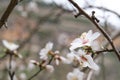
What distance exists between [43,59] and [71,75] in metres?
0.15

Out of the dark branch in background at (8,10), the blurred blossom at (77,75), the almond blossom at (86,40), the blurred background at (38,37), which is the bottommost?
the blurred background at (38,37)

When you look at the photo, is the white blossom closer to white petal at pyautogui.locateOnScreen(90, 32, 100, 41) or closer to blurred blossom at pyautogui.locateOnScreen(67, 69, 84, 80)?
white petal at pyautogui.locateOnScreen(90, 32, 100, 41)

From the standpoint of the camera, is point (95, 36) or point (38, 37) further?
point (38, 37)

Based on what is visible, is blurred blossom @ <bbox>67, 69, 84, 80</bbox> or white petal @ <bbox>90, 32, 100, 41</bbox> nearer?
white petal @ <bbox>90, 32, 100, 41</bbox>

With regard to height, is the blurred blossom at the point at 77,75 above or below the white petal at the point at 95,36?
below

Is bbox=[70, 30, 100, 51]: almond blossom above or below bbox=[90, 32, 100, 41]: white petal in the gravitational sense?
below

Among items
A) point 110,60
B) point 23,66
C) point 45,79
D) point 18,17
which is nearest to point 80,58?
point 45,79

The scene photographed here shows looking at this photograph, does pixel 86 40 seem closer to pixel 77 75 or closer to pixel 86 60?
pixel 86 60

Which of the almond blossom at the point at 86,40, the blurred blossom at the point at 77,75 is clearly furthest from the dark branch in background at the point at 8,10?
the blurred blossom at the point at 77,75

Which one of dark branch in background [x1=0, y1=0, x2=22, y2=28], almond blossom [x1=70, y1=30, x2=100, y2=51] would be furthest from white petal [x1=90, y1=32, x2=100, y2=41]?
dark branch in background [x1=0, y1=0, x2=22, y2=28]

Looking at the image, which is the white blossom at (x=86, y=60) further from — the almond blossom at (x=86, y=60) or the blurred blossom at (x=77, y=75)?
the blurred blossom at (x=77, y=75)

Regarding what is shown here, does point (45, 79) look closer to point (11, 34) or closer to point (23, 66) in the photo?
point (23, 66)

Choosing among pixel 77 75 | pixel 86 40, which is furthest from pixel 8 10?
pixel 77 75

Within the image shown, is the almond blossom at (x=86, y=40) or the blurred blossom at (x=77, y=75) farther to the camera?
the blurred blossom at (x=77, y=75)
